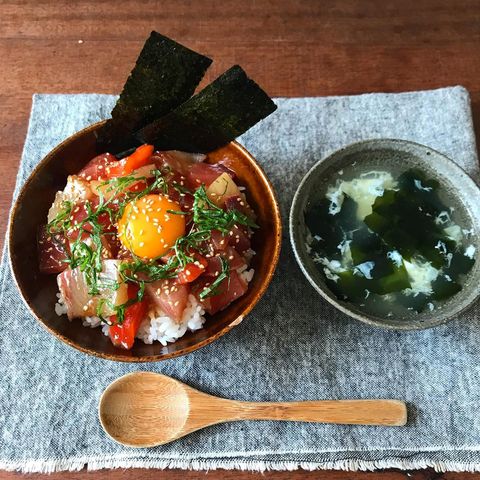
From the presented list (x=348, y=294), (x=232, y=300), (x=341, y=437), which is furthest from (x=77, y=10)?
(x=341, y=437)

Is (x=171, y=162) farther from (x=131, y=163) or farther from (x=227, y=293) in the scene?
(x=227, y=293)

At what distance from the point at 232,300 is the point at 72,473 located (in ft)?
2.67

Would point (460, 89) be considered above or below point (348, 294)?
above

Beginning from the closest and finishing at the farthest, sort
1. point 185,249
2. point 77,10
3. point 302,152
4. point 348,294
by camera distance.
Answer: point 185,249 → point 348,294 → point 302,152 → point 77,10

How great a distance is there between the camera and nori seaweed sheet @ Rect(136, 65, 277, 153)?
194cm

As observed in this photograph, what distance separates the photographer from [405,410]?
1939 millimetres

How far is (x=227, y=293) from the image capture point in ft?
6.36

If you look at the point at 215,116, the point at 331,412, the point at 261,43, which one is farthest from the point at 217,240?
the point at 261,43

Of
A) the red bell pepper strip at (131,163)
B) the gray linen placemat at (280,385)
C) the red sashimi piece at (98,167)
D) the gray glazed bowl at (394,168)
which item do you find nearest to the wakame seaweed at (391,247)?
the gray glazed bowl at (394,168)

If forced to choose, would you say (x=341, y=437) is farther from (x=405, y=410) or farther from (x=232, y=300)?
(x=232, y=300)

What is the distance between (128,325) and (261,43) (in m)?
1.56

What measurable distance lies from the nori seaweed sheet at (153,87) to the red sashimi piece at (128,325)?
0.60 meters

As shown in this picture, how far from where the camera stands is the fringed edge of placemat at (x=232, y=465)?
1.91 meters

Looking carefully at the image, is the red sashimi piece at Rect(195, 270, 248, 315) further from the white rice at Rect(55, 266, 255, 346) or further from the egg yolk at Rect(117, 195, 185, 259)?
the egg yolk at Rect(117, 195, 185, 259)
